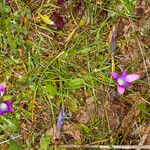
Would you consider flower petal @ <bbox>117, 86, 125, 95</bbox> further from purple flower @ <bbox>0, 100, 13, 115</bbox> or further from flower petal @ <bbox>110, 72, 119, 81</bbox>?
purple flower @ <bbox>0, 100, 13, 115</bbox>

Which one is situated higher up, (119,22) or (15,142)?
(119,22)

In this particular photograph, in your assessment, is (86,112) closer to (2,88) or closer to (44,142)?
(44,142)

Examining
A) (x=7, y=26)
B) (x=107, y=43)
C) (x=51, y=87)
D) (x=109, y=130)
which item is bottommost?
(x=109, y=130)

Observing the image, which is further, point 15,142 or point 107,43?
point 107,43

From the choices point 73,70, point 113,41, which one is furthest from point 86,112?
point 113,41

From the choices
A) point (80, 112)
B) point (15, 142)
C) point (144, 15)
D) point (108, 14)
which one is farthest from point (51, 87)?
point (144, 15)

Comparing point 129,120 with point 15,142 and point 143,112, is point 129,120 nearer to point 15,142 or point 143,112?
point 143,112

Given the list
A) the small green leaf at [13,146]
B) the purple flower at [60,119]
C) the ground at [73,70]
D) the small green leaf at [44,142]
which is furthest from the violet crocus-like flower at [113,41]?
the small green leaf at [13,146]

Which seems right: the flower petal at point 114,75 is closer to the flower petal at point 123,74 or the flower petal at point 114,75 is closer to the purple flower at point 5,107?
the flower petal at point 123,74
